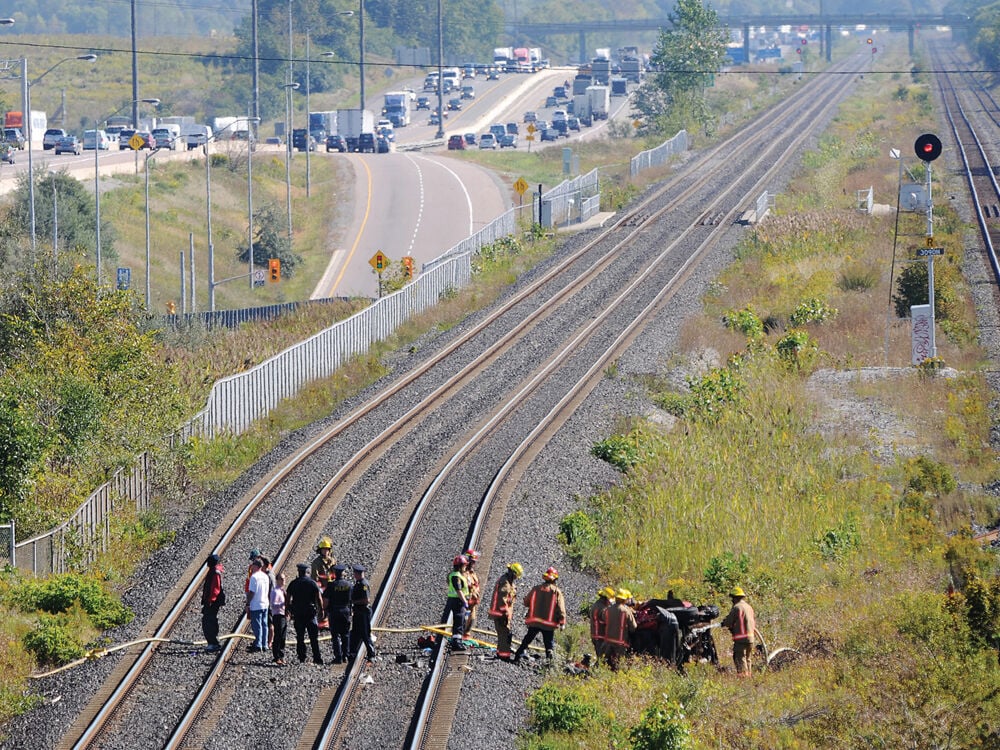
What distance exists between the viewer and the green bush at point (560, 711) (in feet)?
52.4

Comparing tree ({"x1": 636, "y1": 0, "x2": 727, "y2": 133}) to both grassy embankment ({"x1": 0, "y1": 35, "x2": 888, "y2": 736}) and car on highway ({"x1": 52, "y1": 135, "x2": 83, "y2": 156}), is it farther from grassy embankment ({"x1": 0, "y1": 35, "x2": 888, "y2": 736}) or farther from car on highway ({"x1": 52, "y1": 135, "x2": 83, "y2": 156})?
car on highway ({"x1": 52, "y1": 135, "x2": 83, "y2": 156})

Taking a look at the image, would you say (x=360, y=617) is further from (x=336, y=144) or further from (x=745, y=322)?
(x=336, y=144)

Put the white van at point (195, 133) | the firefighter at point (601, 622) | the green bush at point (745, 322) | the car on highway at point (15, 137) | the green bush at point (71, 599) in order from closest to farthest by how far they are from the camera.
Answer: the firefighter at point (601, 622) → the green bush at point (71, 599) → the green bush at point (745, 322) → the white van at point (195, 133) → the car on highway at point (15, 137)

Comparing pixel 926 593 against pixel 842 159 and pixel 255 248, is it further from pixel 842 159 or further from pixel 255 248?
pixel 842 159

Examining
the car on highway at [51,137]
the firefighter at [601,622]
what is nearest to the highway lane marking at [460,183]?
the car on highway at [51,137]

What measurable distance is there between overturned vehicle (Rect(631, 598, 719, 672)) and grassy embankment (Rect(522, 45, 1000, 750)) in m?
0.29

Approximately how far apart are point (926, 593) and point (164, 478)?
14.5 m

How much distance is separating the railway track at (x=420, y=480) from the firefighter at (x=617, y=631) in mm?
1991

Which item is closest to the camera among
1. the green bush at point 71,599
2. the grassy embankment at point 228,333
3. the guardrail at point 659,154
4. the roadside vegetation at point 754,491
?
the roadside vegetation at point 754,491

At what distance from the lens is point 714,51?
338 feet

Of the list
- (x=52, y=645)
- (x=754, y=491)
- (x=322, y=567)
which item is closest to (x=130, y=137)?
(x=754, y=491)

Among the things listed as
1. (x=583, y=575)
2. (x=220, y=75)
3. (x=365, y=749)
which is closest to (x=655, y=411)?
(x=583, y=575)

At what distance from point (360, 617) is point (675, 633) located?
158 inches

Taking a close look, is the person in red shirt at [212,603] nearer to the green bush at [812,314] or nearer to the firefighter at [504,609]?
the firefighter at [504,609]
